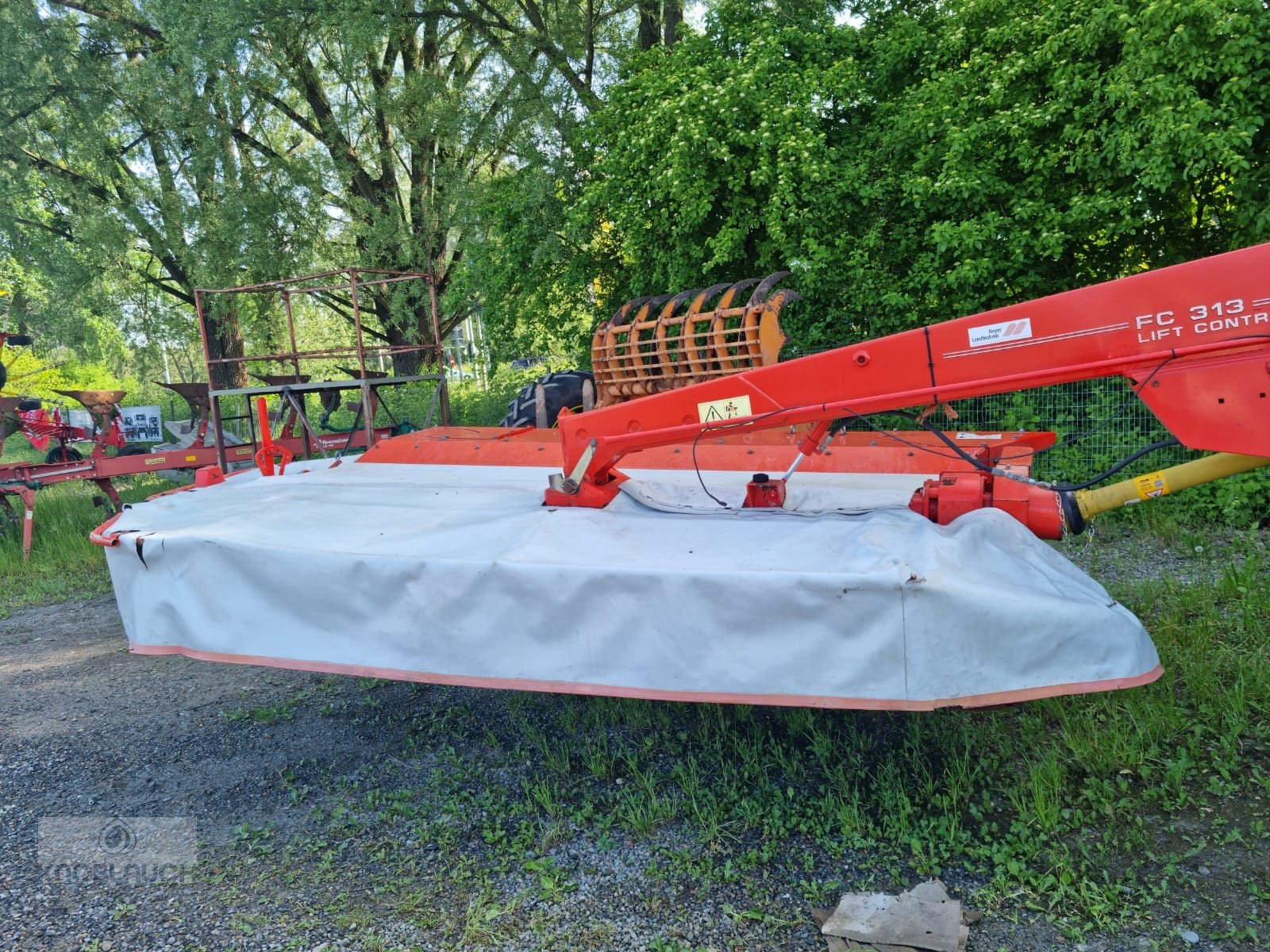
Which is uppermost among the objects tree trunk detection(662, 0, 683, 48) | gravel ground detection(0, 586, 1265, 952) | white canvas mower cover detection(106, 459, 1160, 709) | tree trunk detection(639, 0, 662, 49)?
tree trunk detection(639, 0, 662, 49)

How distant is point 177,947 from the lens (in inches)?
107

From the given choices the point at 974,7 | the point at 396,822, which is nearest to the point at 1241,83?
the point at 974,7

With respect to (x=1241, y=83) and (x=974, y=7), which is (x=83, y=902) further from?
(x=974, y=7)

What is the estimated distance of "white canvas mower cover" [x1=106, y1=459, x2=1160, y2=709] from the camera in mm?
2727

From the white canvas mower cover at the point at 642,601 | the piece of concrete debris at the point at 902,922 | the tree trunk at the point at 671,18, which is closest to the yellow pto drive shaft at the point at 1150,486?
the white canvas mower cover at the point at 642,601

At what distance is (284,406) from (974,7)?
7.54 meters

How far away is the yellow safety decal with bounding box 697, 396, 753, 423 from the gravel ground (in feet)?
5.09

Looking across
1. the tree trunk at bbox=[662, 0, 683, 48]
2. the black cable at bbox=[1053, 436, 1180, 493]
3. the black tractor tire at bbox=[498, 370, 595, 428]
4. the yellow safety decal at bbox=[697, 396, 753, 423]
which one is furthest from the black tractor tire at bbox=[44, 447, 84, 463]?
the black cable at bbox=[1053, 436, 1180, 493]

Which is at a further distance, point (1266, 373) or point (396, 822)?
point (396, 822)

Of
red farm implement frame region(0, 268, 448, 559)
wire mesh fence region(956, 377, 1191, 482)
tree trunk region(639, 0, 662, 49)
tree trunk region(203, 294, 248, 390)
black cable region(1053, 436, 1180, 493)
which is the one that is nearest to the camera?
black cable region(1053, 436, 1180, 493)

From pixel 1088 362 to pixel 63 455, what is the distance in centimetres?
1048

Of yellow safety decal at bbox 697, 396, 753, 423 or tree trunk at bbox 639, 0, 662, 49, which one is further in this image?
tree trunk at bbox 639, 0, 662, 49

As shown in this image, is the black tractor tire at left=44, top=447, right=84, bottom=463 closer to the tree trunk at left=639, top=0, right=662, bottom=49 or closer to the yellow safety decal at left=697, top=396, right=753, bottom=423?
the tree trunk at left=639, top=0, right=662, bottom=49

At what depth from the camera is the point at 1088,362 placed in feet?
9.47
